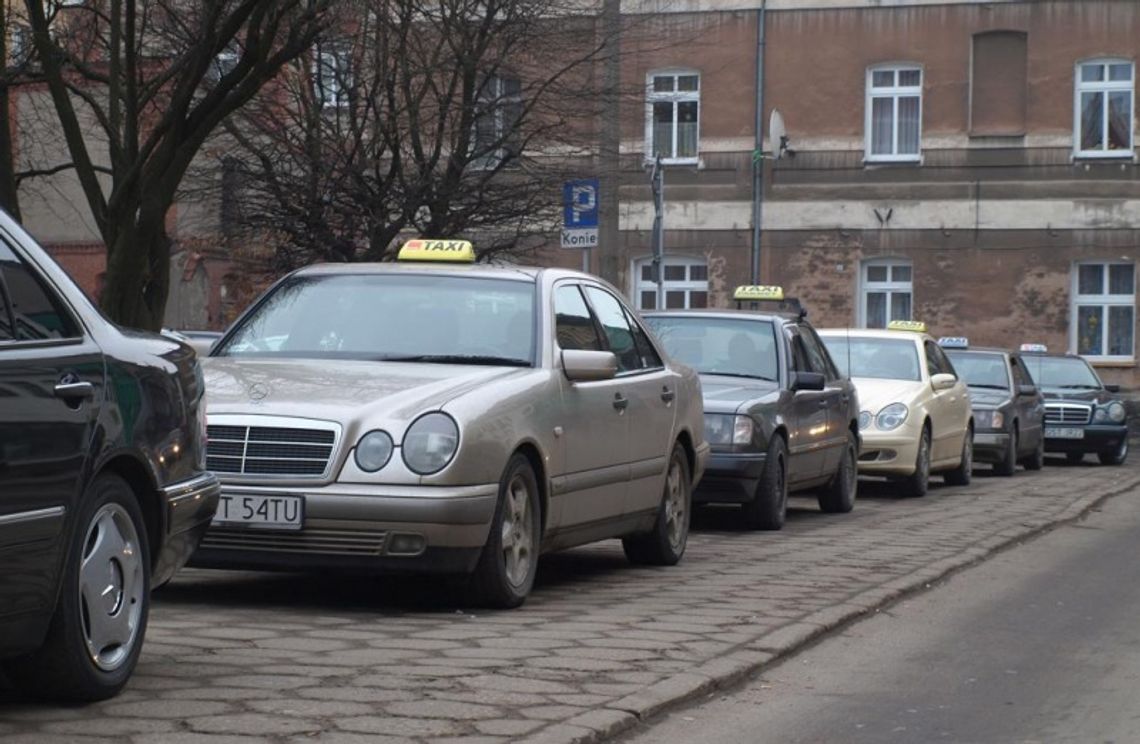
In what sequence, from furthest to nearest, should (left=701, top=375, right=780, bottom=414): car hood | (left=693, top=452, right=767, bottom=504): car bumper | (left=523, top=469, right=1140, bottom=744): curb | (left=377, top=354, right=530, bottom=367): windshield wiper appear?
(left=701, top=375, right=780, bottom=414): car hood, (left=693, top=452, right=767, bottom=504): car bumper, (left=377, top=354, right=530, bottom=367): windshield wiper, (left=523, top=469, right=1140, bottom=744): curb

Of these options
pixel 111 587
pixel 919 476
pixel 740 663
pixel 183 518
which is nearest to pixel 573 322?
pixel 740 663

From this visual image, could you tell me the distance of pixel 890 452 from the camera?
Result: 784 inches

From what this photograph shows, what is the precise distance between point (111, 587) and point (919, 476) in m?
14.6

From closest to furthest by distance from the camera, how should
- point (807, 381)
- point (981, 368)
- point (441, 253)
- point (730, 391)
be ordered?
point (441, 253) < point (730, 391) < point (807, 381) < point (981, 368)

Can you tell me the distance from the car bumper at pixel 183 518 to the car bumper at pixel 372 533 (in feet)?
4.51

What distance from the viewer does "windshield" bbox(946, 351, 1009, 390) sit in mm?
25578

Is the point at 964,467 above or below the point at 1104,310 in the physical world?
below

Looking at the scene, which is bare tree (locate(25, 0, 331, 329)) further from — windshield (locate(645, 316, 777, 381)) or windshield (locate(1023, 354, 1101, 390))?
windshield (locate(1023, 354, 1101, 390))

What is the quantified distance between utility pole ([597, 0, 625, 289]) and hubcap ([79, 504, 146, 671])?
15497 millimetres

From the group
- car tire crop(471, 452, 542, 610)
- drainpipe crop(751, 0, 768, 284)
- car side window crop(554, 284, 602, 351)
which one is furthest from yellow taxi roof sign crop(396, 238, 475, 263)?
drainpipe crop(751, 0, 768, 284)

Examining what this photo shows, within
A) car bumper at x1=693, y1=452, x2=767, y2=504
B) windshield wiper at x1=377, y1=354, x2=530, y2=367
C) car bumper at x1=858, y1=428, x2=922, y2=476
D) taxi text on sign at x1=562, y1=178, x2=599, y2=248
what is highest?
taxi text on sign at x1=562, y1=178, x2=599, y2=248

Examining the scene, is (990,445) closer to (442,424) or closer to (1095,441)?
(1095,441)

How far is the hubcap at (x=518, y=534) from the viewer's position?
30.0 ft

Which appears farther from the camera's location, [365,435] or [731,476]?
[731,476]
